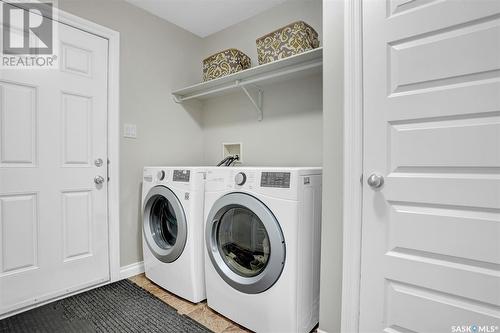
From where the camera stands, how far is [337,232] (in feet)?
4.19

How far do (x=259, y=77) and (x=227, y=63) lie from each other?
35cm

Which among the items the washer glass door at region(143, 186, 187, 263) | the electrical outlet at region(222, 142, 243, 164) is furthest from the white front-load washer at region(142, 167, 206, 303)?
the electrical outlet at region(222, 142, 243, 164)

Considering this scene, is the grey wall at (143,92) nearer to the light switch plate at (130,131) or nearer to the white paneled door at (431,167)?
the light switch plate at (130,131)

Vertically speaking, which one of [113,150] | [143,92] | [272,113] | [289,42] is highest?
[289,42]

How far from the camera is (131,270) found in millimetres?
2098

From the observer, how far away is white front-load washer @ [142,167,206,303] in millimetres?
1665

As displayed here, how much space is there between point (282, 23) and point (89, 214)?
2175 millimetres

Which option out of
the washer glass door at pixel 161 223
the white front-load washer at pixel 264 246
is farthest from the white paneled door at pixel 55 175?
the white front-load washer at pixel 264 246

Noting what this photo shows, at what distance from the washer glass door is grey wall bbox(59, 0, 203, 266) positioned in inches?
9.4

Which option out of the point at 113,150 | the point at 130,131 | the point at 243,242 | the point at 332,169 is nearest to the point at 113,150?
the point at 113,150

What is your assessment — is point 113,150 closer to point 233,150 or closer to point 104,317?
point 233,150

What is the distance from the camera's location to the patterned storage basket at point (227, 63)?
2109mm

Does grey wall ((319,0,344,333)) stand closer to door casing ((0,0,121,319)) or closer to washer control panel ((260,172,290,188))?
washer control panel ((260,172,290,188))

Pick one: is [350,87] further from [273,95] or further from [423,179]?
[273,95]
